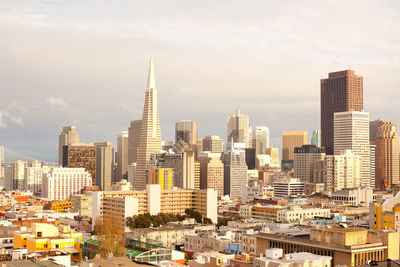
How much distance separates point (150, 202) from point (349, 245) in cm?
9232

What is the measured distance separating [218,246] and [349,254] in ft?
104

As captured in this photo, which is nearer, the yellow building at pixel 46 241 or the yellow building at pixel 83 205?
the yellow building at pixel 46 241

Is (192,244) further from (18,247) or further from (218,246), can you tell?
(18,247)

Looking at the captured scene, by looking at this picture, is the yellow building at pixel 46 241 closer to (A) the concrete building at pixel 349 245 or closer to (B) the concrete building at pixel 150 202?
(A) the concrete building at pixel 349 245

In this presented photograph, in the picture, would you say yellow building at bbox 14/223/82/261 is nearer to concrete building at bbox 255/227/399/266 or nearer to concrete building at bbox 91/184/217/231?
concrete building at bbox 255/227/399/266

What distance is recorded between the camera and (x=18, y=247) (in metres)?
80.3

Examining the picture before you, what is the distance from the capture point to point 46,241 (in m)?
77.7

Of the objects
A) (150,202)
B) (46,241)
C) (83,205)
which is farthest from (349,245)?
(83,205)

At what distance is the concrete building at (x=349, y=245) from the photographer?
217ft

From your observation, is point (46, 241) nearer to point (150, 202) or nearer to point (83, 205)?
point (150, 202)

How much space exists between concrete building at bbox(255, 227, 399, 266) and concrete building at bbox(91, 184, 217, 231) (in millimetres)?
68878

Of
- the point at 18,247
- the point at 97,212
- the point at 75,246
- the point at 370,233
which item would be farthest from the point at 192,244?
the point at 97,212

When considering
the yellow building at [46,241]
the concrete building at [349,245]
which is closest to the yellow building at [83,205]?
the yellow building at [46,241]

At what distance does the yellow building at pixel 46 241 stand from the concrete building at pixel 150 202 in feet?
166
